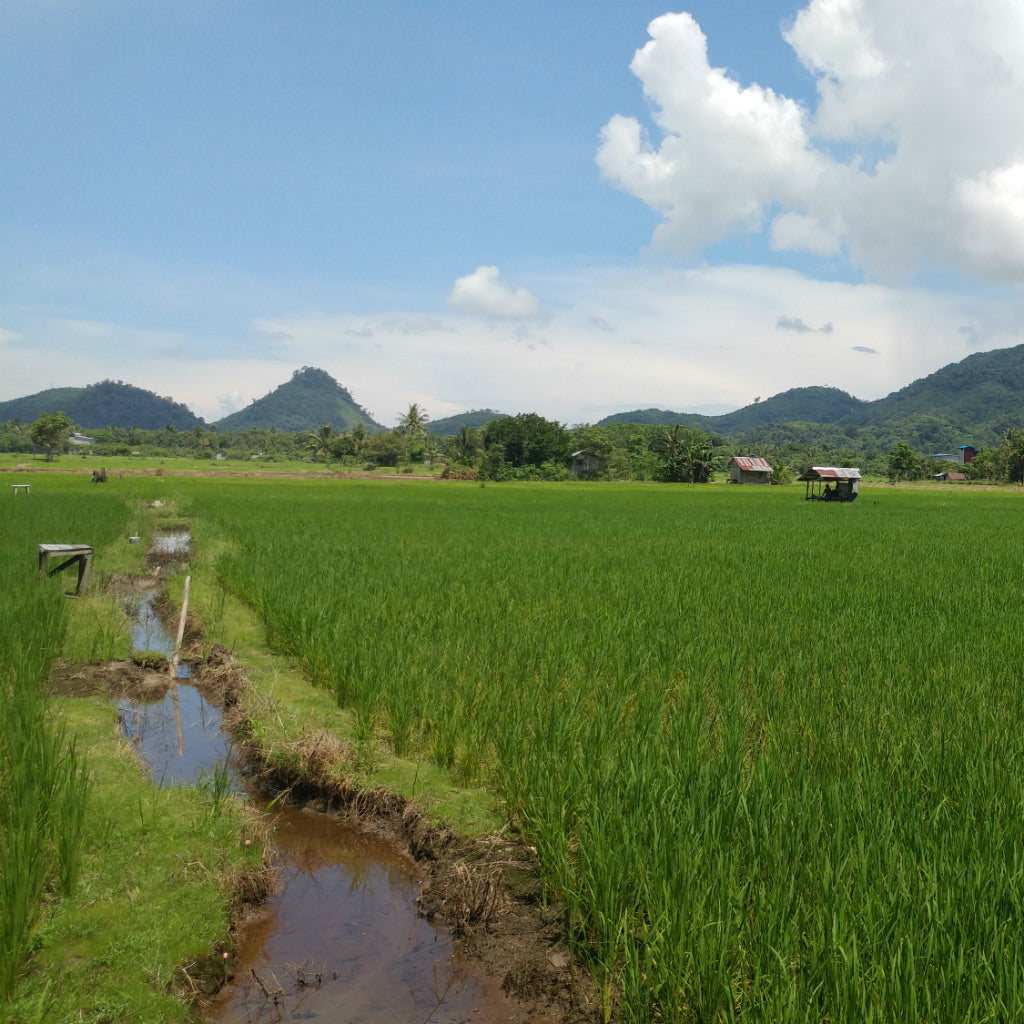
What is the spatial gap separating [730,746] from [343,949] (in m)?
2.03

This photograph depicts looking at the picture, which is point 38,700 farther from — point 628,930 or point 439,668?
point 628,930

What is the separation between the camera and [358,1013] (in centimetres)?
284

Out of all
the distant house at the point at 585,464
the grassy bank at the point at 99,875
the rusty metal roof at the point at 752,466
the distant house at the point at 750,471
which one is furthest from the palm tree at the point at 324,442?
the grassy bank at the point at 99,875

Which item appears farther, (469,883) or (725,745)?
(725,745)

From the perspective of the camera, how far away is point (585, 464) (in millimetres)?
67188

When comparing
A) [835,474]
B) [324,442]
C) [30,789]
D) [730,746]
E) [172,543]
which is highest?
[324,442]

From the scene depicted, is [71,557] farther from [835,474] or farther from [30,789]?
[835,474]

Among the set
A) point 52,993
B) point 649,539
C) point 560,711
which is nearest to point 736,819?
point 560,711

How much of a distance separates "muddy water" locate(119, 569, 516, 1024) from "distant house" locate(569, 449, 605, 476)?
62.8 m

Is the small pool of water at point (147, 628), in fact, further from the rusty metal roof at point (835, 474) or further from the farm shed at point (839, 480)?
the rusty metal roof at point (835, 474)

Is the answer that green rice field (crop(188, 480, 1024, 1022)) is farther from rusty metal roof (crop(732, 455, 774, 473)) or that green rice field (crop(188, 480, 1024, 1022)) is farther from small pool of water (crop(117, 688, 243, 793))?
rusty metal roof (crop(732, 455, 774, 473))

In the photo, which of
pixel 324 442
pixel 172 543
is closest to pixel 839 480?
pixel 172 543

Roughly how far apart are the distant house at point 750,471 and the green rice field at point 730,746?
54717 millimetres

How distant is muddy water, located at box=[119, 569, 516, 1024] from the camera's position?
9.39 feet
